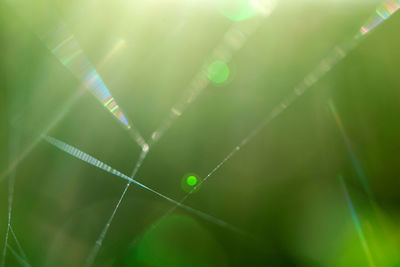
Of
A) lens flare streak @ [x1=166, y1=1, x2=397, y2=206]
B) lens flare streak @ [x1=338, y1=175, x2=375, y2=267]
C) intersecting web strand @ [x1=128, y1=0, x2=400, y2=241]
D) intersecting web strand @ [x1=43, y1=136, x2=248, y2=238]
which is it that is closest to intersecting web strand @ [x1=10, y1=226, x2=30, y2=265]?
intersecting web strand @ [x1=43, y1=136, x2=248, y2=238]

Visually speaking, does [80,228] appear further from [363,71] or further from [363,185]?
[363,71]

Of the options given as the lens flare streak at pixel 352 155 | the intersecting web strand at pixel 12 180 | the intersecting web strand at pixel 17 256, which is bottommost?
the intersecting web strand at pixel 17 256

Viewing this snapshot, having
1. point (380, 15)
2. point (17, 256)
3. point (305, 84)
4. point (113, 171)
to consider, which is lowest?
point (17, 256)

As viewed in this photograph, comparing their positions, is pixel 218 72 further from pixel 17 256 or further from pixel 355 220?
pixel 17 256

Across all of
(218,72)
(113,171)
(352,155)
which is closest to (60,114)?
(113,171)

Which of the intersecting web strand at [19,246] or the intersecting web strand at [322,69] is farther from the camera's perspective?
the intersecting web strand at [19,246]

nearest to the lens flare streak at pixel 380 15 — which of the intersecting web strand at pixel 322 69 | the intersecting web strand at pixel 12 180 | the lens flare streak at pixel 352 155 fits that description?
the intersecting web strand at pixel 322 69

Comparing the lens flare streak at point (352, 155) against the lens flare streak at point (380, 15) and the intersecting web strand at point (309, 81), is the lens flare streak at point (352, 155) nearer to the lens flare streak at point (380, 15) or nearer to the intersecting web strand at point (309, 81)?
the intersecting web strand at point (309, 81)
